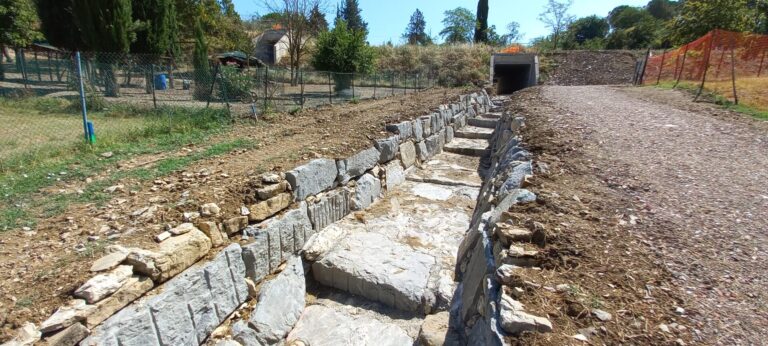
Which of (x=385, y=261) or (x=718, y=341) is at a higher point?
(x=718, y=341)

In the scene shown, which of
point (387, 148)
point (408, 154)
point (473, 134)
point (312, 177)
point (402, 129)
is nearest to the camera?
point (312, 177)

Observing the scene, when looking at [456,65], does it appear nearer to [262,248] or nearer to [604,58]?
[604,58]

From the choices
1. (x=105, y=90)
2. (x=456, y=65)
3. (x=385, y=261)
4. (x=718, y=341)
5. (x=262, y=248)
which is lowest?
(x=385, y=261)

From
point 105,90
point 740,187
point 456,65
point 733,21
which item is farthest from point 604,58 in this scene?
point 105,90

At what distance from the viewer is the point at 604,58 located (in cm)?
2327

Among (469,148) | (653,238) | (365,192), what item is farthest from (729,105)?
(365,192)

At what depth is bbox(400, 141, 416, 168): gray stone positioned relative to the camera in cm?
652

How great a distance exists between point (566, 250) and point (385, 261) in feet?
6.48

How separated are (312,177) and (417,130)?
3.37 m

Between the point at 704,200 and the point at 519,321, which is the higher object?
the point at 704,200

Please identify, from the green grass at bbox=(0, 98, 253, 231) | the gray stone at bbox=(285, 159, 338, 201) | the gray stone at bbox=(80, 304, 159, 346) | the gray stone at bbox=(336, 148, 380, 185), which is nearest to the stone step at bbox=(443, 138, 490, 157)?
the gray stone at bbox=(336, 148, 380, 185)

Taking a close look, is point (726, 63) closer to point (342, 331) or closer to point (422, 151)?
point (422, 151)

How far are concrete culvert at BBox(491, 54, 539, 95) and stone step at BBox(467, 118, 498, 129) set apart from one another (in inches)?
428

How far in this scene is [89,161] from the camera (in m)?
4.50
